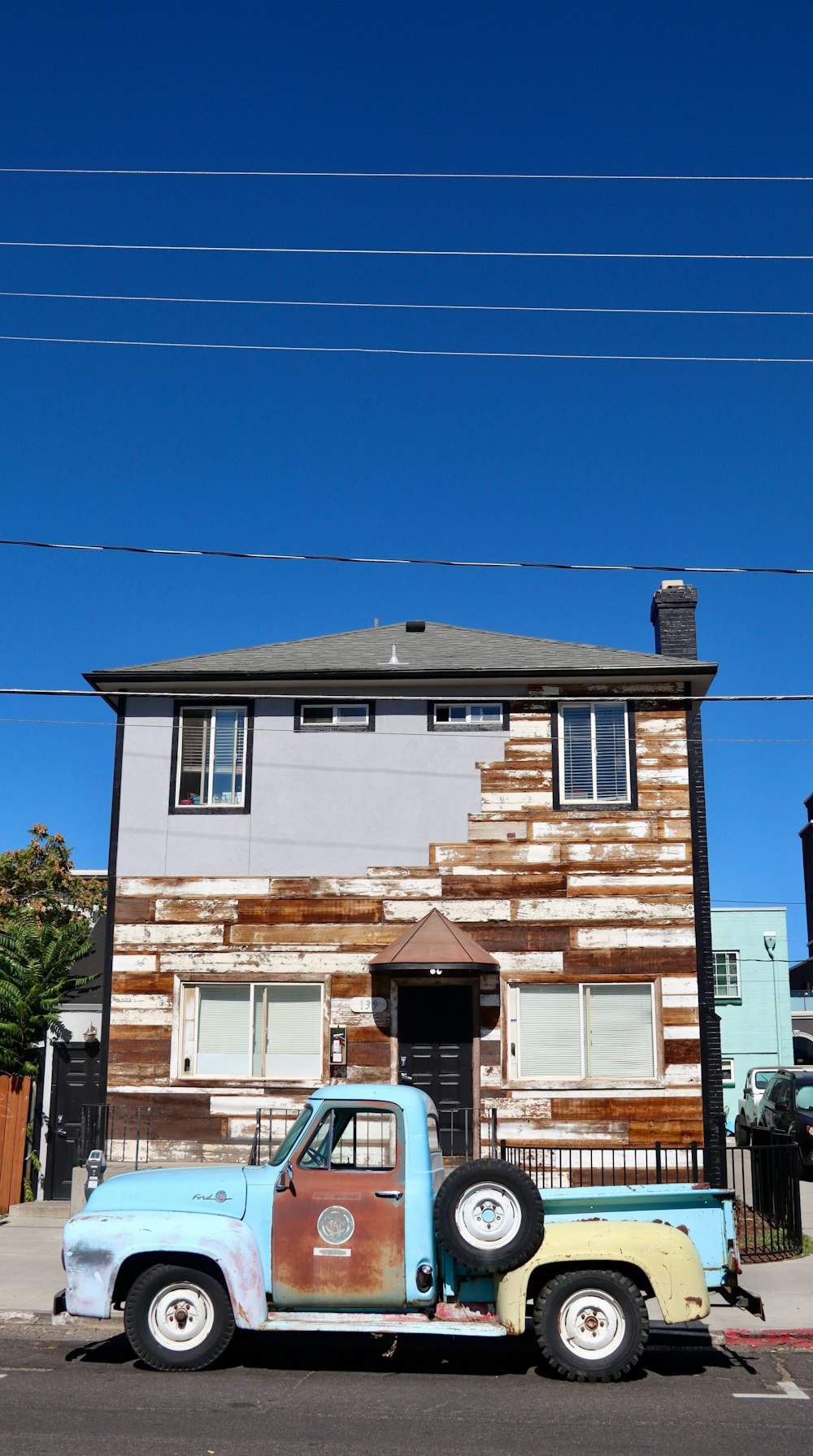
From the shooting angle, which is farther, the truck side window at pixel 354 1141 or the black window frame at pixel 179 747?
the black window frame at pixel 179 747

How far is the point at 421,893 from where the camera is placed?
60.3 ft

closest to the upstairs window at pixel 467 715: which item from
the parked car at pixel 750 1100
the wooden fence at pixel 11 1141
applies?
the wooden fence at pixel 11 1141

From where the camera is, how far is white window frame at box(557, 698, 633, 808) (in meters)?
18.6

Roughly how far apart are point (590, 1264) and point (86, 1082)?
36.1 feet

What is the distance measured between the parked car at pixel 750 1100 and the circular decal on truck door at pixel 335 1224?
1887 centimetres

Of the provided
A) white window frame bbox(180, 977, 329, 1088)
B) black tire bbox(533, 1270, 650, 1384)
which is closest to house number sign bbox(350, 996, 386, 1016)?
white window frame bbox(180, 977, 329, 1088)

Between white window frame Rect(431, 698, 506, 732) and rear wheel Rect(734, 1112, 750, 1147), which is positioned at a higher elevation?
white window frame Rect(431, 698, 506, 732)

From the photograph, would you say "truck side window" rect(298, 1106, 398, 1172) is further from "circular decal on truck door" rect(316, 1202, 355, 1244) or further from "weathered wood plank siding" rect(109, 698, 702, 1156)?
"weathered wood plank siding" rect(109, 698, 702, 1156)

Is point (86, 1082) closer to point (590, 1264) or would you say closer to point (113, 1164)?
point (113, 1164)

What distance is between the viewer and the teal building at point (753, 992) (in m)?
32.9

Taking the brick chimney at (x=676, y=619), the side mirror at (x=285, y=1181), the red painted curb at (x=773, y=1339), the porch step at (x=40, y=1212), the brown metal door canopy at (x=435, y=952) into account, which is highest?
the brick chimney at (x=676, y=619)

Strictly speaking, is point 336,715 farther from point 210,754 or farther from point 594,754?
point 594,754

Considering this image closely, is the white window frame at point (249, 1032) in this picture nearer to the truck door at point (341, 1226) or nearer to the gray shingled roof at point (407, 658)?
the gray shingled roof at point (407, 658)

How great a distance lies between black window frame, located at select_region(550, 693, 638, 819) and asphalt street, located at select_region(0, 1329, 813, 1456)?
28.6 ft
